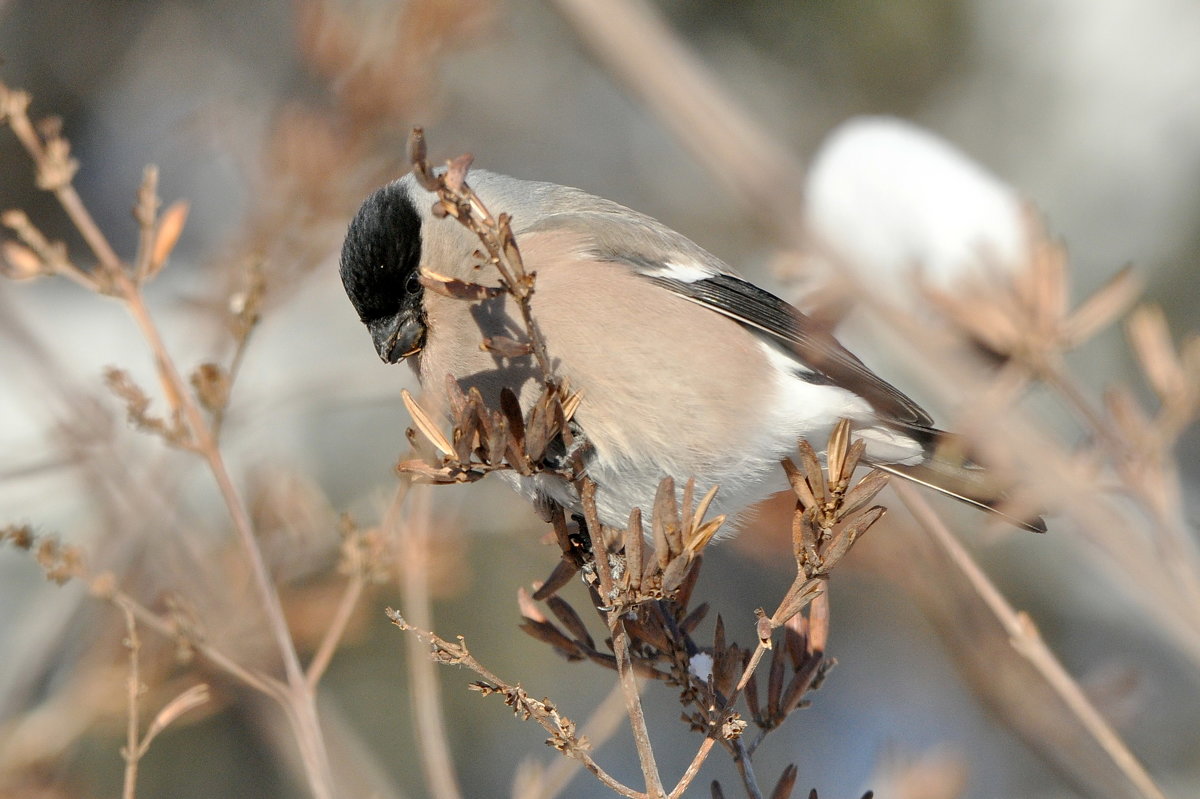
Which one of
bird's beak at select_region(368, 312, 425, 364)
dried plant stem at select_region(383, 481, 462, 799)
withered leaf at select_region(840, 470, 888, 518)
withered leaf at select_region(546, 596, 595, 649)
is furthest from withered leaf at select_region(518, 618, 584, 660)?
bird's beak at select_region(368, 312, 425, 364)

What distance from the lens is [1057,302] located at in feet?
3.96

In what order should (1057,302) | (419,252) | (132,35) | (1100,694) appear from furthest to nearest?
(132,35)
(419,252)
(1100,694)
(1057,302)

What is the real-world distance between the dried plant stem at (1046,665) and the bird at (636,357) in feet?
1.39

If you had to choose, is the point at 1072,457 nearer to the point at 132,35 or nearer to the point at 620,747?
the point at 620,747

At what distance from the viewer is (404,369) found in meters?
2.56

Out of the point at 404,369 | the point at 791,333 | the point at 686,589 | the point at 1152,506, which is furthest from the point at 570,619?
the point at 404,369

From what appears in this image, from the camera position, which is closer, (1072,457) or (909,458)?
(1072,457)

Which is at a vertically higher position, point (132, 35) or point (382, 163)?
point (132, 35)

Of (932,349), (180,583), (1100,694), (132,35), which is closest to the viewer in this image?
(932,349)

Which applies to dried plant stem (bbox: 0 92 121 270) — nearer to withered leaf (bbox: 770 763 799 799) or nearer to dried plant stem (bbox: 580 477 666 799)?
dried plant stem (bbox: 580 477 666 799)

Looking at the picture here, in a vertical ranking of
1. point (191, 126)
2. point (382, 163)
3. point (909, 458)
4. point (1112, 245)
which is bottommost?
point (909, 458)

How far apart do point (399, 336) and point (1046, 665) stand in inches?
51.7

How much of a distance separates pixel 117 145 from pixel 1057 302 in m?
5.01

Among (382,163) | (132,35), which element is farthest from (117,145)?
(382,163)
